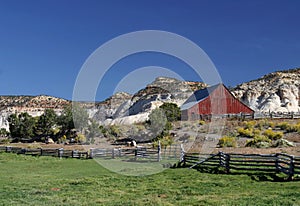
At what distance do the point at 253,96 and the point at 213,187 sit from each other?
3444 inches

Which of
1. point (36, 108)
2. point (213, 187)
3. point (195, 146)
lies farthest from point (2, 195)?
point (36, 108)

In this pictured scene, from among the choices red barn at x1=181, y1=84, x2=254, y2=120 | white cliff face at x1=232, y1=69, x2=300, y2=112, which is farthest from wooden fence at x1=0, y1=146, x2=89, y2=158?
white cliff face at x1=232, y1=69, x2=300, y2=112

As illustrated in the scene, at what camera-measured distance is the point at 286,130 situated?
4434 cm

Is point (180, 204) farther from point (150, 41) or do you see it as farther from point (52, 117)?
point (52, 117)

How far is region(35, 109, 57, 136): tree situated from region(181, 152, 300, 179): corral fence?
44.8 m

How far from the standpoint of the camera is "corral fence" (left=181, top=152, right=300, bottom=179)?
696 inches

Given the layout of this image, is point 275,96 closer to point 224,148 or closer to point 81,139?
point 81,139

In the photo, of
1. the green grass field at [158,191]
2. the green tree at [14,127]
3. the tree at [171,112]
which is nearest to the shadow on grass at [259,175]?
the green grass field at [158,191]

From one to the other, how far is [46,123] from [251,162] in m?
51.2

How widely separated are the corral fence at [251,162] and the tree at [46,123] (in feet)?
147

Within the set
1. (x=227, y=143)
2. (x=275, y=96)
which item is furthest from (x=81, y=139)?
(x=275, y=96)

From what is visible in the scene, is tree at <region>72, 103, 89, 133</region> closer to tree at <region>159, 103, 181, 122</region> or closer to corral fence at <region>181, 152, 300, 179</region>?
tree at <region>159, 103, 181, 122</region>

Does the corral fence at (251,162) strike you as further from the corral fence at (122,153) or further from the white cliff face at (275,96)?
the white cliff face at (275,96)

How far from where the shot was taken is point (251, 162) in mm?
20297
